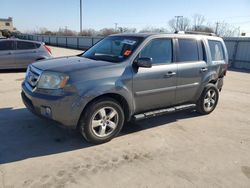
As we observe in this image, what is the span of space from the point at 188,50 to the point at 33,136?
138 inches

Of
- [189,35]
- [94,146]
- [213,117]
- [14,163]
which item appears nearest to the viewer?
[14,163]

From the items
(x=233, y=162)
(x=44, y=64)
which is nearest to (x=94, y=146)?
(x=44, y=64)

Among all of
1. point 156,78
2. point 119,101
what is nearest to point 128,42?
point 156,78

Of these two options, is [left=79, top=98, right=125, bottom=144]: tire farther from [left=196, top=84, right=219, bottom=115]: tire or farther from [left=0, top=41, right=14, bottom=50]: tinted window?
[left=0, top=41, right=14, bottom=50]: tinted window

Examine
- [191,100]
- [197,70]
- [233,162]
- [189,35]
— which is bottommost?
[233,162]

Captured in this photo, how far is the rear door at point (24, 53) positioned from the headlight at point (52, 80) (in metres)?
8.09

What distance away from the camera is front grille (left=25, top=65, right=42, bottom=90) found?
14.4 ft

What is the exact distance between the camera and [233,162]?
159 inches

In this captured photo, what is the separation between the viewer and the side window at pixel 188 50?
17.7ft

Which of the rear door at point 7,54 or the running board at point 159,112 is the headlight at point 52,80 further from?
the rear door at point 7,54

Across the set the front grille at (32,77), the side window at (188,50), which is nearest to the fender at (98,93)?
the front grille at (32,77)

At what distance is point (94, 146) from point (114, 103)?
783 millimetres

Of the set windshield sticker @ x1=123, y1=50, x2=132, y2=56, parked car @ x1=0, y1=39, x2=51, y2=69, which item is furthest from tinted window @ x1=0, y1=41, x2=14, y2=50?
windshield sticker @ x1=123, y1=50, x2=132, y2=56

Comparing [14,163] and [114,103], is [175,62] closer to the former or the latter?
[114,103]
